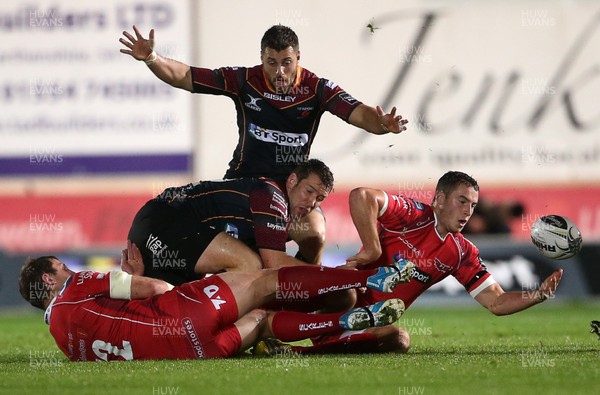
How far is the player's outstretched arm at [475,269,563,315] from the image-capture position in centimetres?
834

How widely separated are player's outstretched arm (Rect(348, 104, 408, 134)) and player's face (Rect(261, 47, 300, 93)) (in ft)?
2.14

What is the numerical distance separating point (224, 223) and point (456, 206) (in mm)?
2133

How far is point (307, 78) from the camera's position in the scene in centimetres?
987

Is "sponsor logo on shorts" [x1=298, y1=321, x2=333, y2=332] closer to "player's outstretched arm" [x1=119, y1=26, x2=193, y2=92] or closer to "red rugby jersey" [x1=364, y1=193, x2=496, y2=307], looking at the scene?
"red rugby jersey" [x1=364, y1=193, x2=496, y2=307]

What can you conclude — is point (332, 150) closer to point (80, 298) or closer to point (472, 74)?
point (472, 74)

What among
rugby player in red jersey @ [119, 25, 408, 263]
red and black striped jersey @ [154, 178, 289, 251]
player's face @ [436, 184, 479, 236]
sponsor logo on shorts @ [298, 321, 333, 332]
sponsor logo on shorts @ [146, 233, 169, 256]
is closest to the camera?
sponsor logo on shorts @ [298, 321, 333, 332]

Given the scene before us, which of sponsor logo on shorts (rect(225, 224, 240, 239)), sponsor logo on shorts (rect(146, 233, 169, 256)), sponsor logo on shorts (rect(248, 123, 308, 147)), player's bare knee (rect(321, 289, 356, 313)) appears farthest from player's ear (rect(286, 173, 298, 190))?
sponsor logo on shorts (rect(146, 233, 169, 256))

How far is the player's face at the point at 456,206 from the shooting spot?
8891 millimetres

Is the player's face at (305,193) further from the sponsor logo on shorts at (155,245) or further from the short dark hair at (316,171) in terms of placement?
the sponsor logo on shorts at (155,245)

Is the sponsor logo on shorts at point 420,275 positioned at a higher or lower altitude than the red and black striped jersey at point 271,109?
lower

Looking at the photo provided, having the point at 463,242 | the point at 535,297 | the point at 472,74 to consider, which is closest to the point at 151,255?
the point at 463,242

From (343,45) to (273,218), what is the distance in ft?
30.8

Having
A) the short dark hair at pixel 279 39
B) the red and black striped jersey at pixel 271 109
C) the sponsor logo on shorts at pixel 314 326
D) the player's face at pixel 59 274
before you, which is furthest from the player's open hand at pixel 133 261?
the short dark hair at pixel 279 39

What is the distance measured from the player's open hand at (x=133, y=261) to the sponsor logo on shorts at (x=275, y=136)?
150 centimetres
